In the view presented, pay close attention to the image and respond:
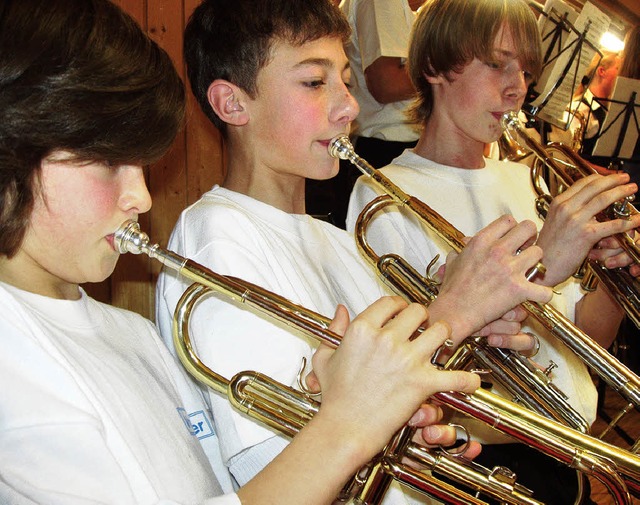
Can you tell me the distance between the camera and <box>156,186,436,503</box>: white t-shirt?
37.2 inches

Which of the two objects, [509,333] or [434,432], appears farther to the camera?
[509,333]

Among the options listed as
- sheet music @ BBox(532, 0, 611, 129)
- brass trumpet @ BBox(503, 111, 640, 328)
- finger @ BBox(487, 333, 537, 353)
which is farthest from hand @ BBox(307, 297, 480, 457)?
sheet music @ BBox(532, 0, 611, 129)

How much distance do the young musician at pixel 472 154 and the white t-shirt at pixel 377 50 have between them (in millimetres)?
324

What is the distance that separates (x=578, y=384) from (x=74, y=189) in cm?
109

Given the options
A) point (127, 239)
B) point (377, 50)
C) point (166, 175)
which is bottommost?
point (127, 239)

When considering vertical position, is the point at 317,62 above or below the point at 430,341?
above

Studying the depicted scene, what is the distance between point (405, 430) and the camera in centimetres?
89

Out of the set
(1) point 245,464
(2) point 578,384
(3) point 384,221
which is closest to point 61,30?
(1) point 245,464

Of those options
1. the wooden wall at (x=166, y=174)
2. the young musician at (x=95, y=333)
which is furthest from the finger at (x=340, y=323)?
the wooden wall at (x=166, y=174)

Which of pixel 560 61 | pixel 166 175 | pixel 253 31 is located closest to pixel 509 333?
pixel 253 31

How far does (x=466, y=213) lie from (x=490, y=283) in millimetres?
538

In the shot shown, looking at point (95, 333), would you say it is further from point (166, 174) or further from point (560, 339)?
point (166, 174)

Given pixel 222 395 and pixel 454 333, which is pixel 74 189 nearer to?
Result: pixel 222 395

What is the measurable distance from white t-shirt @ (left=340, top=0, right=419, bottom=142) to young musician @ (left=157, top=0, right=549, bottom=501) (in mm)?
809
